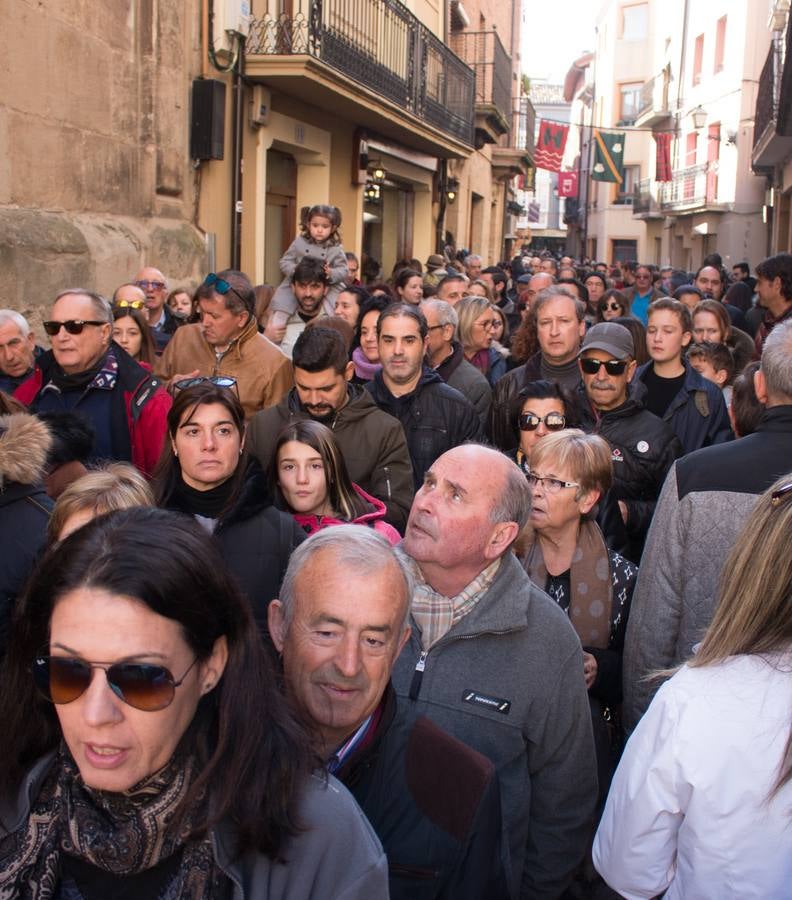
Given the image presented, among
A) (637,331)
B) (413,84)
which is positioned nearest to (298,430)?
(637,331)

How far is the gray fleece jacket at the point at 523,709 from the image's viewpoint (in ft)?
8.65

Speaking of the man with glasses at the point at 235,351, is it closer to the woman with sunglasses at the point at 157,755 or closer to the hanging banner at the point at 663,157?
the woman with sunglasses at the point at 157,755

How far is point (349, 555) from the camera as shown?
225 centimetres

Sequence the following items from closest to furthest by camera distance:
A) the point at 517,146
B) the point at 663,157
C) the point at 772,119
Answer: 1. the point at 772,119
2. the point at 517,146
3. the point at 663,157

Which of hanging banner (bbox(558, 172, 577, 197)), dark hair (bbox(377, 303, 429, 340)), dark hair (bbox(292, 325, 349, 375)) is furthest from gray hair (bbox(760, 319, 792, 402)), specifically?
hanging banner (bbox(558, 172, 577, 197))

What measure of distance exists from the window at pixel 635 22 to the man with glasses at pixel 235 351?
49.8 m

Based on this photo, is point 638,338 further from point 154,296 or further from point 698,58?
point 698,58

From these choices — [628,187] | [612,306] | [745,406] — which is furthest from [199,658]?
[628,187]

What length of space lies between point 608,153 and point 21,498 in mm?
34766

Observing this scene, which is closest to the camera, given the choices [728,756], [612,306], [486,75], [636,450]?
[728,756]

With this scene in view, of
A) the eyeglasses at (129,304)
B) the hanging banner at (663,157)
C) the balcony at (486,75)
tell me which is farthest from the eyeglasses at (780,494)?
the hanging banner at (663,157)

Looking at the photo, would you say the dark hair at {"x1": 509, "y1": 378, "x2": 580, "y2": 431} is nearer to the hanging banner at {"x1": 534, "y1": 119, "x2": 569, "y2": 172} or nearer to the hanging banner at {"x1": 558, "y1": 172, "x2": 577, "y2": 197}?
the hanging banner at {"x1": 534, "y1": 119, "x2": 569, "y2": 172}

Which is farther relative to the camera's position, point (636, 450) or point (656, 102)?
point (656, 102)

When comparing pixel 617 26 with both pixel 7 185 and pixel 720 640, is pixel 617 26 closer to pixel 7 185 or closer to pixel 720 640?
pixel 7 185
